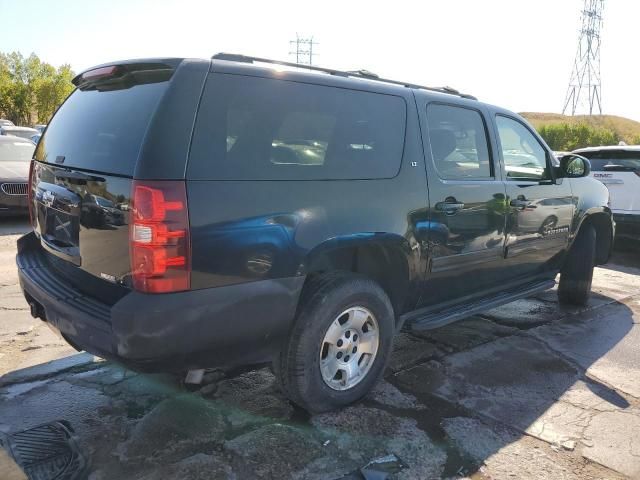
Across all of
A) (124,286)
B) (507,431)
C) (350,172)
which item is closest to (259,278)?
(124,286)

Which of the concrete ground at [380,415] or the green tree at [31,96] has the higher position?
the green tree at [31,96]

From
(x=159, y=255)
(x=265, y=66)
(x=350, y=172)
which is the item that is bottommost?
(x=159, y=255)

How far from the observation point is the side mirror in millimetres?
4742

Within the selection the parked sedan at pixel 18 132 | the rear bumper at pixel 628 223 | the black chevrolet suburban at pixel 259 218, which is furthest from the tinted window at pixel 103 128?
the parked sedan at pixel 18 132

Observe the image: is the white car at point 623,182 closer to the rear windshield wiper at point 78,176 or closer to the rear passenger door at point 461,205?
the rear passenger door at point 461,205

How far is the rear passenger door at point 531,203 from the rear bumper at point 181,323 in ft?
7.23

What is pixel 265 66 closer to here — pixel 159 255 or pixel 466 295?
pixel 159 255

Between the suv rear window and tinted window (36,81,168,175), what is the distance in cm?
759

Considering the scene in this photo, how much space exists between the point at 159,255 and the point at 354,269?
1335 mm

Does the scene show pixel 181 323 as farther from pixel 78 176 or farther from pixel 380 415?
pixel 380 415

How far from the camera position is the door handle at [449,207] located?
3.47m

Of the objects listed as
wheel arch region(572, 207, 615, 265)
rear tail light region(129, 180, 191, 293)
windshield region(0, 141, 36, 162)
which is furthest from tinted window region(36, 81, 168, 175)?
windshield region(0, 141, 36, 162)

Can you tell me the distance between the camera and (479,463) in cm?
278

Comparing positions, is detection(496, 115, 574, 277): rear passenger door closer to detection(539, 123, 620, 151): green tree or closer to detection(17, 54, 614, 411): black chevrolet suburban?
detection(17, 54, 614, 411): black chevrolet suburban
